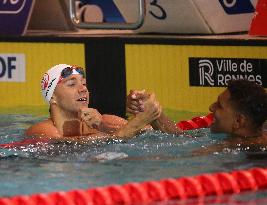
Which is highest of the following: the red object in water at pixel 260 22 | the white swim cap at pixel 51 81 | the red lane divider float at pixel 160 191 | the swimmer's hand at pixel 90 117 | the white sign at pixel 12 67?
the red object in water at pixel 260 22

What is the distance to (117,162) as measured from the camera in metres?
5.64

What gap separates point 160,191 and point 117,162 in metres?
0.86

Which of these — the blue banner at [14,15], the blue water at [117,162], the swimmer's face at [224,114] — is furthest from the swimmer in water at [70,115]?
the blue banner at [14,15]

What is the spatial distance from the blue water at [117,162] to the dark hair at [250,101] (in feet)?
0.71

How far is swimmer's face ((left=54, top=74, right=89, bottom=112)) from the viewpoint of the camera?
6.21 m

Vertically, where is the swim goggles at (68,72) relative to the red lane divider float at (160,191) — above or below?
above

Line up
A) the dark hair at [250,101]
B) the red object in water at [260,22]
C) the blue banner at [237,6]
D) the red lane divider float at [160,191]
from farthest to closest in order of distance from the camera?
the blue banner at [237,6] < the red object in water at [260,22] < the dark hair at [250,101] < the red lane divider float at [160,191]

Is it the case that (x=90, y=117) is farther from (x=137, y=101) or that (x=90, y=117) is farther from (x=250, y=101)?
(x=250, y=101)

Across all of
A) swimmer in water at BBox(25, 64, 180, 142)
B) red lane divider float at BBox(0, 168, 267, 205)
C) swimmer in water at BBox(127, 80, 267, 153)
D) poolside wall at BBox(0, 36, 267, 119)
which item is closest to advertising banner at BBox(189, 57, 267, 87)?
poolside wall at BBox(0, 36, 267, 119)

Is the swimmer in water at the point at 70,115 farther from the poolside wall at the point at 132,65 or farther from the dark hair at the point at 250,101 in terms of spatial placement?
the poolside wall at the point at 132,65

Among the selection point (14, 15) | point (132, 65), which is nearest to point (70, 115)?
point (132, 65)

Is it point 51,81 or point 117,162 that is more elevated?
point 51,81

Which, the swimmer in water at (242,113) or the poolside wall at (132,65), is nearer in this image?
the swimmer in water at (242,113)

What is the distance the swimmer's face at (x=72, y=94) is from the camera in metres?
6.21
